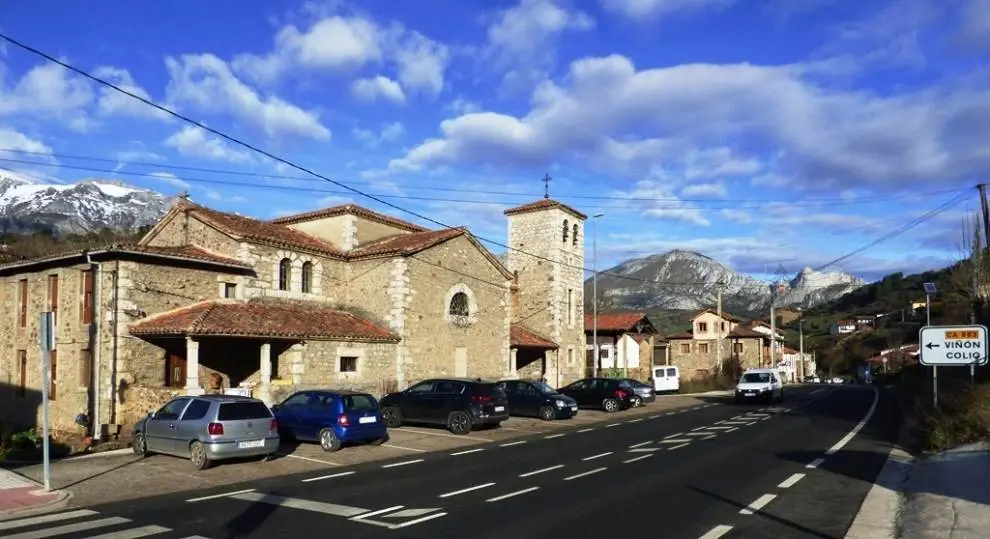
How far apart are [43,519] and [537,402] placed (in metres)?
19.1

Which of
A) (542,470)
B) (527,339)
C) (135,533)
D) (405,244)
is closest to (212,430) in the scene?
(135,533)

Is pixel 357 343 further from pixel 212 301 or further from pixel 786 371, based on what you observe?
pixel 786 371

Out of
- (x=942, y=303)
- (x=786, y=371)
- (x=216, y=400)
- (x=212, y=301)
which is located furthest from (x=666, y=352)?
(x=216, y=400)

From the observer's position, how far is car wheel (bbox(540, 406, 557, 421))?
2698cm

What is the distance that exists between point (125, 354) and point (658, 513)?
17553mm

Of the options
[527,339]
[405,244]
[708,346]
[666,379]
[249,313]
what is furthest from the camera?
[708,346]

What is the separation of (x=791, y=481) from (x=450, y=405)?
1170 centimetres

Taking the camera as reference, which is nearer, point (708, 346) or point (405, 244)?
point (405, 244)

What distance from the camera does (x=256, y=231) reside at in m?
27.1

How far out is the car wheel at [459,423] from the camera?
21.9m

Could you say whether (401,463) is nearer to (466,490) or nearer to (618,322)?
(466,490)

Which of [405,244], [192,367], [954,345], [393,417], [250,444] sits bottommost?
[393,417]

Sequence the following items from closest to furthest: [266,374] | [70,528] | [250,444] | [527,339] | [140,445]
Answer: [70,528] < [250,444] < [140,445] < [266,374] < [527,339]

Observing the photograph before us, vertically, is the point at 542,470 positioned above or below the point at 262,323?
below
